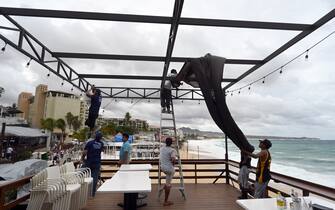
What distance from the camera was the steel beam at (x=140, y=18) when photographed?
317 cm

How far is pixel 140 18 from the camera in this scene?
3.30 m

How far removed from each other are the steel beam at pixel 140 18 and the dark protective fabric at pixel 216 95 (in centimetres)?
74

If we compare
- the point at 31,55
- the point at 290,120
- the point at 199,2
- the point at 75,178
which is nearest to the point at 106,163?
the point at 75,178

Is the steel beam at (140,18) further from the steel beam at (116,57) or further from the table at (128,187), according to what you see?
the table at (128,187)

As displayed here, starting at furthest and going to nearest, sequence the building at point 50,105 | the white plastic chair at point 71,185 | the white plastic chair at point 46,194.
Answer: the building at point 50,105, the white plastic chair at point 71,185, the white plastic chair at point 46,194

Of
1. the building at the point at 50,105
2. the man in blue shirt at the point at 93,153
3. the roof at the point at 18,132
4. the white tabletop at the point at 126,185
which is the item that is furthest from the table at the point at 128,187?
the building at the point at 50,105

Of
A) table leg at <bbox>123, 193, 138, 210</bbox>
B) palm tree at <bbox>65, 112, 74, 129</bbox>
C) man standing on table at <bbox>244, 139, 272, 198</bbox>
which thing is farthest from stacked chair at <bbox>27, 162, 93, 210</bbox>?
palm tree at <bbox>65, 112, 74, 129</bbox>

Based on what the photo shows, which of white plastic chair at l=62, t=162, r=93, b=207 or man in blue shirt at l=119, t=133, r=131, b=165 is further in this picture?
man in blue shirt at l=119, t=133, r=131, b=165

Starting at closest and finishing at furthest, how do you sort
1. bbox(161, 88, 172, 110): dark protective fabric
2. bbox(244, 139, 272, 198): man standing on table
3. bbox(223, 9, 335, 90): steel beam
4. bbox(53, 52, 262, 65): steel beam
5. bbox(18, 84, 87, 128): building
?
1. bbox(223, 9, 335, 90): steel beam
2. bbox(244, 139, 272, 198): man standing on table
3. bbox(53, 52, 262, 65): steel beam
4. bbox(161, 88, 172, 110): dark protective fabric
5. bbox(18, 84, 87, 128): building

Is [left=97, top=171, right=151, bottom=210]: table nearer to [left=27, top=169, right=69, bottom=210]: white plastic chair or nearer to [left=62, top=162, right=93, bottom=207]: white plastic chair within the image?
[left=27, top=169, right=69, bottom=210]: white plastic chair

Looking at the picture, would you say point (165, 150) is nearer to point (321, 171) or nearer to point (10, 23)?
point (10, 23)

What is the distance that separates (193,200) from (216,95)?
2.92 meters

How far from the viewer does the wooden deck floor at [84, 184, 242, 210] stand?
422 cm

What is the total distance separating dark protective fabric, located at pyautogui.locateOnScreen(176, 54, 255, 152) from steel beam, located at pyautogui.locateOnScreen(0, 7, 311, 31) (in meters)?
0.74
